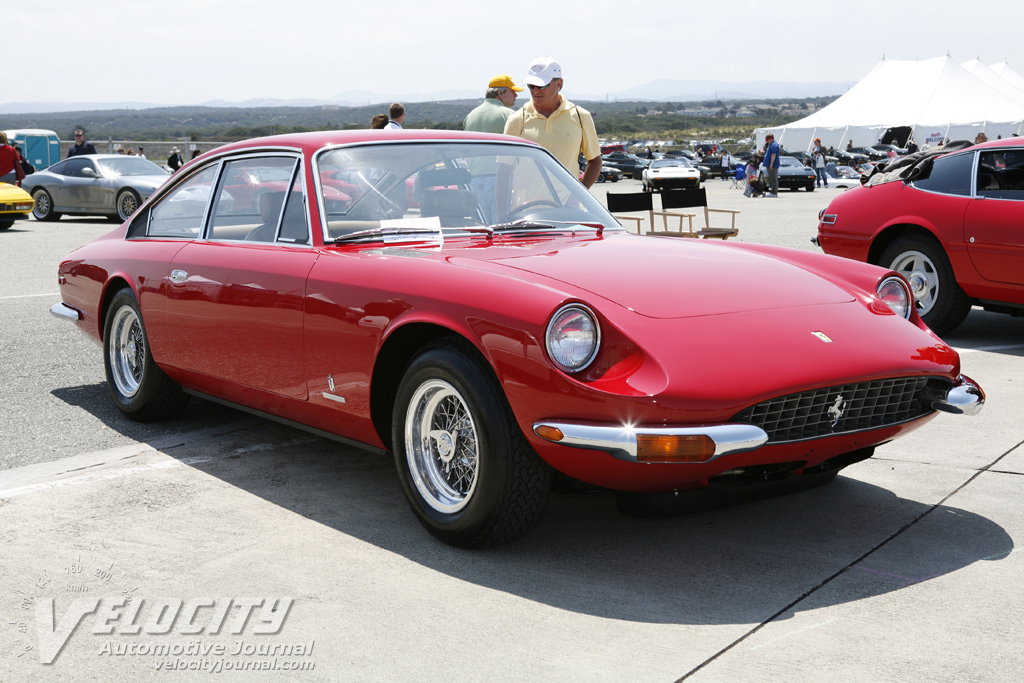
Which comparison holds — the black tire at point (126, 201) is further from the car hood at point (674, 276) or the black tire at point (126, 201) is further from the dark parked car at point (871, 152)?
the dark parked car at point (871, 152)

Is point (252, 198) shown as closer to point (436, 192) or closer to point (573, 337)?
point (436, 192)

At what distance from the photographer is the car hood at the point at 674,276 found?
11.5ft

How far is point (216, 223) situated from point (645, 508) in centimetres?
263

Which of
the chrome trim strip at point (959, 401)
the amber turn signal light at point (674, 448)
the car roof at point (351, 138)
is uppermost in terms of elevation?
the car roof at point (351, 138)

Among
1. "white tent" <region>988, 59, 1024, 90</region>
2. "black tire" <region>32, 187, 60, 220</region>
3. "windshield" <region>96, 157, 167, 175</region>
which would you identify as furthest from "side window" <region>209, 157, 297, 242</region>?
"white tent" <region>988, 59, 1024, 90</region>

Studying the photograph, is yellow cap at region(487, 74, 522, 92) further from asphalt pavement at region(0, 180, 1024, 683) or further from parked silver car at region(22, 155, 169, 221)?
parked silver car at region(22, 155, 169, 221)

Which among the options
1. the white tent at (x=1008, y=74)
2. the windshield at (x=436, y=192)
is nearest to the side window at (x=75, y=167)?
the windshield at (x=436, y=192)

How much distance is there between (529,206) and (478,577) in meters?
1.90

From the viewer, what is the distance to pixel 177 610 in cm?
313

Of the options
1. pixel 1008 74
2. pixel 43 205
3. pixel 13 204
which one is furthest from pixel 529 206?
pixel 1008 74

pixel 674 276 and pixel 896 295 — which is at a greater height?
pixel 674 276

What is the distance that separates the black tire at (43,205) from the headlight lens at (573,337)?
2011cm

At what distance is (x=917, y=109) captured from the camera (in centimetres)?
5428

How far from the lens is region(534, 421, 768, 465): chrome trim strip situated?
3.08 meters
